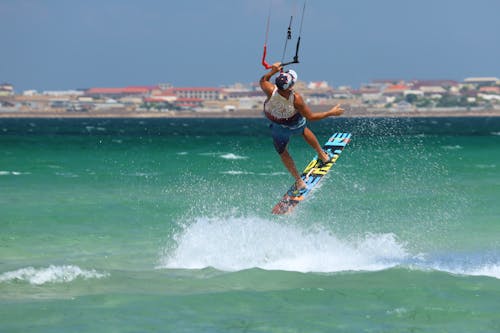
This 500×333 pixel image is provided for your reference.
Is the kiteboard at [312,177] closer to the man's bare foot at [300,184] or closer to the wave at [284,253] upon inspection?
the man's bare foot at [300,184]

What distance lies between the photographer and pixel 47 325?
365 inches

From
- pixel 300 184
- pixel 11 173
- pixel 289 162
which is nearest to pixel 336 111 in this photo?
pixel 289 162

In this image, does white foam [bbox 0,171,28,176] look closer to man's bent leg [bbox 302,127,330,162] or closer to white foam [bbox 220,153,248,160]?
white foam [bbox 220,153,248,160]

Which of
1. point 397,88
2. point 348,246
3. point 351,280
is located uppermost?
point 351,280

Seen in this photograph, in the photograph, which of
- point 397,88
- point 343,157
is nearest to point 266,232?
point 343,157

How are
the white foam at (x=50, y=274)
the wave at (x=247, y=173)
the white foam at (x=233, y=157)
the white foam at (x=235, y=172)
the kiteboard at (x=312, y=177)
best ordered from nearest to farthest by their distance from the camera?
the white foam at (x=50, y=274)
the kiteboard at (x=312, y=177)
the wave at (x=247, y=173)
the white foam at (x=235, y=172)
the white foam at (x=233, y=157)

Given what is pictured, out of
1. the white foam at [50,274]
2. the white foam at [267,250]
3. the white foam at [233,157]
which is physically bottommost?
the white foam at [233,157]

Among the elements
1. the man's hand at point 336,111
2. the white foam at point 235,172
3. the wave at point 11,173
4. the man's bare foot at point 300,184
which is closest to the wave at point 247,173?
the white foam at point 235,172

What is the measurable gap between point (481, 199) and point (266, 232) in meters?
9.23

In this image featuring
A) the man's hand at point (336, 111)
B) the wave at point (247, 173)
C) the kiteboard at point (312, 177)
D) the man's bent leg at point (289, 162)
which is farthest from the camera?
the wave at point (247, 173)

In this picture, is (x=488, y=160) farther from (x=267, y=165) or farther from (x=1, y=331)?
(x=1, y=331)

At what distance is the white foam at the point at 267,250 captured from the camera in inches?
488

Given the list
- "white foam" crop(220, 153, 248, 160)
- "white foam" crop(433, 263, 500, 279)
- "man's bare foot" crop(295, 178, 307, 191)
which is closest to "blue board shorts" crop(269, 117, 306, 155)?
"man's bare foot" crop(295, 178, 307, 191)

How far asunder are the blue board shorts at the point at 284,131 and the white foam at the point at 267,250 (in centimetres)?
155
